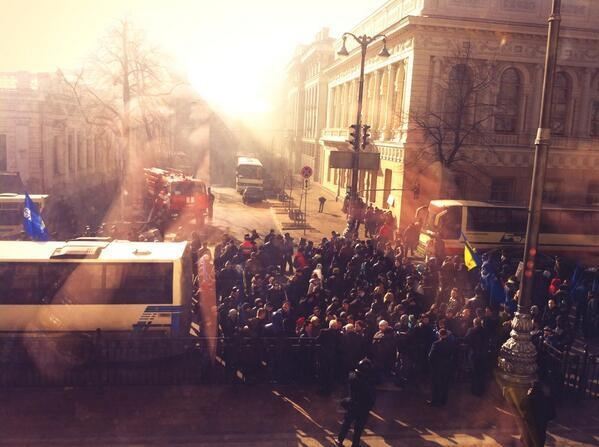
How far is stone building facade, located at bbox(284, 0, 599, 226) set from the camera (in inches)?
1204

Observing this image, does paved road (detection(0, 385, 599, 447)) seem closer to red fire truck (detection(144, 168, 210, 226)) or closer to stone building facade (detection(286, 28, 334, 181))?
red fire truck (detection(144, 168, 210, 226))

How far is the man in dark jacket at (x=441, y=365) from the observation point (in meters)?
10.0

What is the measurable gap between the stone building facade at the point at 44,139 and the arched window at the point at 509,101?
73.0 ft

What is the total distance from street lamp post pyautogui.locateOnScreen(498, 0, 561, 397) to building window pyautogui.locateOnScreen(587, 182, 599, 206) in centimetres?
2637

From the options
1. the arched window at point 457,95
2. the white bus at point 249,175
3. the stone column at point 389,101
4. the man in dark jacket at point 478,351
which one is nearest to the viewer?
the man in dark jacket at point 478,351

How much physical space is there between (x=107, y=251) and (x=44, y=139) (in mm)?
27129

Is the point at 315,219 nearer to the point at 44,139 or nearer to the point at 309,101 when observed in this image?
the point at 44,139

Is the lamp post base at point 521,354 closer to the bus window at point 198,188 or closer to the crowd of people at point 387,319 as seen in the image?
the crowd of people at point 387,319

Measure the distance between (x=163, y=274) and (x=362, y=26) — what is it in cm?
4134

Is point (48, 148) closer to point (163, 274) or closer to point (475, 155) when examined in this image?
point (475, 155)

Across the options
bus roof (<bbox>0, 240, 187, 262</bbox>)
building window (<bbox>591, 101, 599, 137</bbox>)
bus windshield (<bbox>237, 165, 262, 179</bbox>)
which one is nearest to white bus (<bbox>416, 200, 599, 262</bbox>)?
bus roof (<bbox>0, 240, 187, 262</bbox>)

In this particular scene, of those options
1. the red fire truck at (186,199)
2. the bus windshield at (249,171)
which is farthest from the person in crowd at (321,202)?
the bus windshield at (249,171)

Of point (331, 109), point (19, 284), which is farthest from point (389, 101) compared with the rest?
point (19, 284)

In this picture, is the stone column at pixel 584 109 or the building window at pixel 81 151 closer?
the stone column at pixel 584 109
